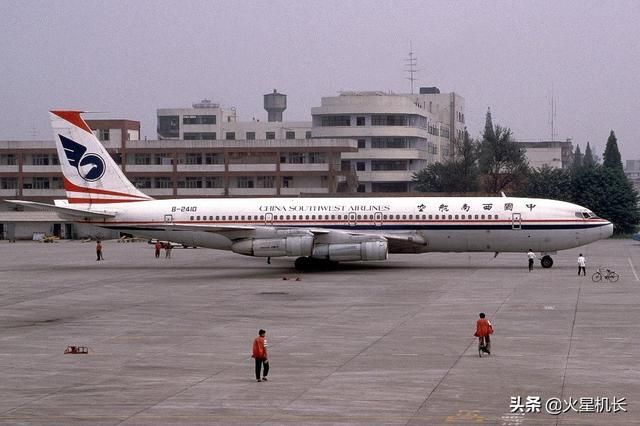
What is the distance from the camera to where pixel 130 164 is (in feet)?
399

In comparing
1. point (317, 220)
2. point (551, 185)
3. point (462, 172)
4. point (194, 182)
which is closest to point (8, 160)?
point (194, 182)

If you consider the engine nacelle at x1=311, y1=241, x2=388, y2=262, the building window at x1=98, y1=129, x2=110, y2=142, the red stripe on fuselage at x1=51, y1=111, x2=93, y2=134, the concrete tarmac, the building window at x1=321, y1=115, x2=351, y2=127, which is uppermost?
the building window at x1=321, y1=115, x2=351, y2=127

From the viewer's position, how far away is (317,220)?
6038 centimetres

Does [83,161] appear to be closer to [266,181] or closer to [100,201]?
[100,201]

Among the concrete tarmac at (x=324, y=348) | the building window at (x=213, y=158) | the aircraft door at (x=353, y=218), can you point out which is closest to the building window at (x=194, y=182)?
the building window at (x=213, y=158)

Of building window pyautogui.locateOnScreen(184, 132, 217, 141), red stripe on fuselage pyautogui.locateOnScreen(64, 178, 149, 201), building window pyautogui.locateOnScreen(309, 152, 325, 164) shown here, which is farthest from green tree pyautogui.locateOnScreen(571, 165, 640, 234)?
building window pyautogui.locateOnScreen(184, 132, 217, 141)

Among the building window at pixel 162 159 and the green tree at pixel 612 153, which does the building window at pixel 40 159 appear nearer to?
the building window at pixel 162 159

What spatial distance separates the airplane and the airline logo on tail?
0.21 ft

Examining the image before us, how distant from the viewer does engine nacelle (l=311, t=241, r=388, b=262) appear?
56.2 metres

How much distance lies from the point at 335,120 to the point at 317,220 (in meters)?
95.9

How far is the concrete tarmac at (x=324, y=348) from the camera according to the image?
866 inches

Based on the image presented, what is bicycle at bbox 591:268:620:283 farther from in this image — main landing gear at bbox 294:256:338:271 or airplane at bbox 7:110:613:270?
main landing gear at bbox 294:256:338:271

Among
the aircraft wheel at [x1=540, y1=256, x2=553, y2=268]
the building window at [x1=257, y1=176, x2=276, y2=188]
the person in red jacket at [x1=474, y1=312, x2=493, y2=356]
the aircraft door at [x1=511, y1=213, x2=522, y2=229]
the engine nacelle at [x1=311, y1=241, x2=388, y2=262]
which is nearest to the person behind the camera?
the person in red jacket at [x1=474, y1=312, x2=493, y2=356]

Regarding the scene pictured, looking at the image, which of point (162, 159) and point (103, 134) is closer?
point (162, 159)
